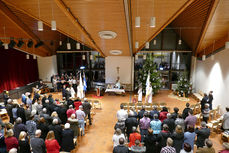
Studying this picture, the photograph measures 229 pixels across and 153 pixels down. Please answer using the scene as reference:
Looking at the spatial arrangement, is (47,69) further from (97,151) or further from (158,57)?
(97,151)

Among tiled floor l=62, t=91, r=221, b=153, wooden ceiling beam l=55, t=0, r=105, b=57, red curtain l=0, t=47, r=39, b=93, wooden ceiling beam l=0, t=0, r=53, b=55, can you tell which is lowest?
tiled floor l=62, t=91, r=221, b=153

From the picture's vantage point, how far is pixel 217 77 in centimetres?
1012

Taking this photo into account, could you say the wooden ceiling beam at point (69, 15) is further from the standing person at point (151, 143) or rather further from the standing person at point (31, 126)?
the standing person at point (151, 143)

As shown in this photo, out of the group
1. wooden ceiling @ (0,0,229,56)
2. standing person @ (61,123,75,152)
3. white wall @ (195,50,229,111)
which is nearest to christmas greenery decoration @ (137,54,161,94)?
white wall @ (195,50,229,111)

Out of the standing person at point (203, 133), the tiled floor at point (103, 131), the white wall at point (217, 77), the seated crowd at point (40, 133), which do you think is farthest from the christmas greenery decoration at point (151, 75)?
the standing person at point (203, 133)

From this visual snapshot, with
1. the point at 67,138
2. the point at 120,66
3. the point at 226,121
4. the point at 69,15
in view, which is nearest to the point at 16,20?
the point at 69,15

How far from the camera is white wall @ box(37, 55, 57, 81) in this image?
15578mm

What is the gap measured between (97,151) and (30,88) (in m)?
10.6

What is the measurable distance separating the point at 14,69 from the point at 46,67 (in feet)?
10.6

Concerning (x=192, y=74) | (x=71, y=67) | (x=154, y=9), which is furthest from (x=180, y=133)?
(x=71, y=67)

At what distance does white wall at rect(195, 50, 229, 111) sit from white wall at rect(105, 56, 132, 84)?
227 inches

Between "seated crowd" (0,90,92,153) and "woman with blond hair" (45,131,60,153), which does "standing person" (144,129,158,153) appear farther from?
"woman with blond hair" (45,131,60,153)

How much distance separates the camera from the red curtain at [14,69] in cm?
1172

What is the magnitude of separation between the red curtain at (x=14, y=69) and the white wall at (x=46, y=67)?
87 cm
